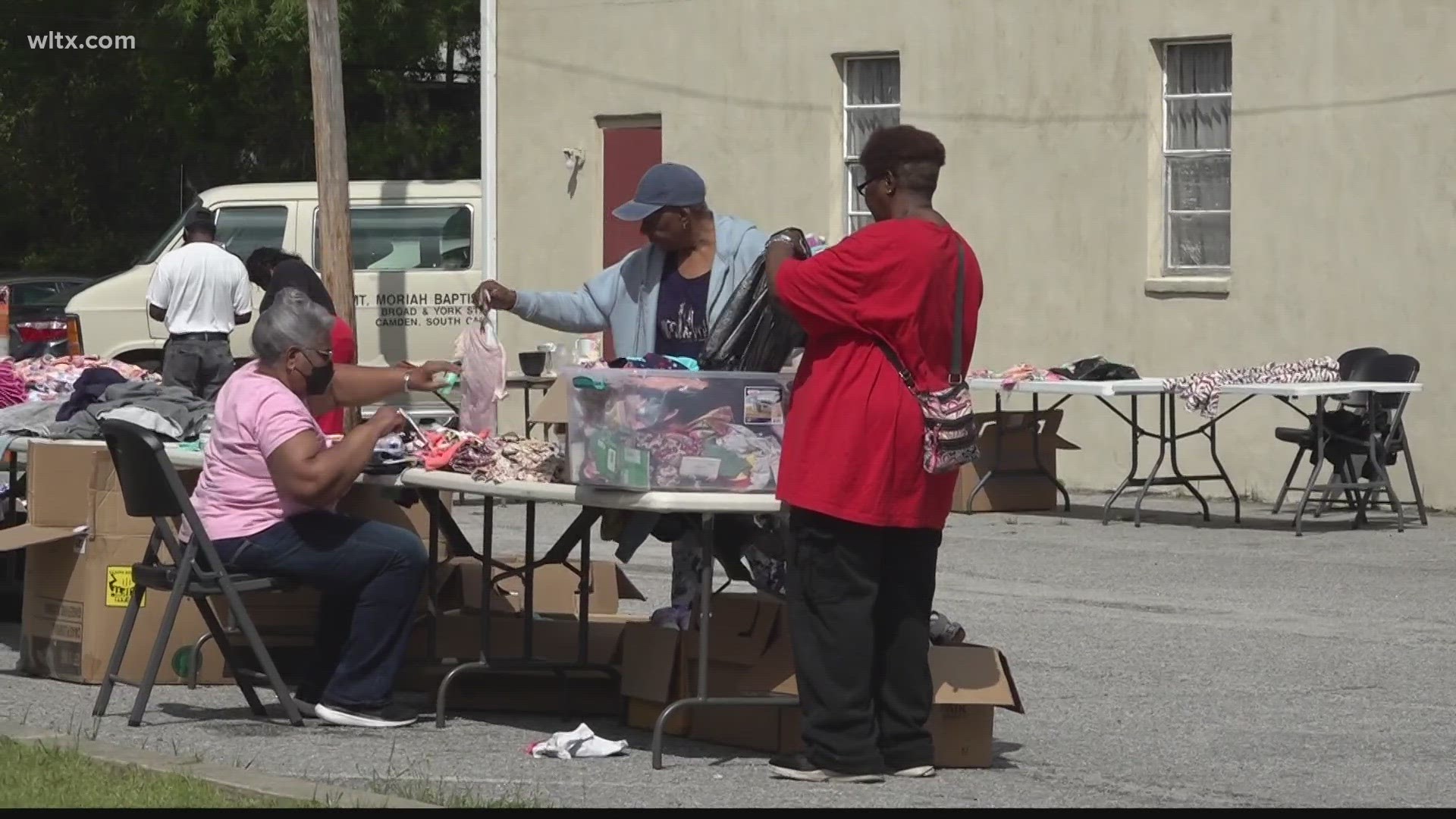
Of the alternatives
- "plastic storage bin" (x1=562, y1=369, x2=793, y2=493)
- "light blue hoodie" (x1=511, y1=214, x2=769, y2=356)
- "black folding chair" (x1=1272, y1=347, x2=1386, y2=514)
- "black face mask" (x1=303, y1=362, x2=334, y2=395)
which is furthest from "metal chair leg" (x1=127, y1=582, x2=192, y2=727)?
"black folding chair" (x1=1272, y1=347, x2=1386, y2=514)

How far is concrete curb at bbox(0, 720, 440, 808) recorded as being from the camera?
612cm

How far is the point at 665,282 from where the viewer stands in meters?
8.09

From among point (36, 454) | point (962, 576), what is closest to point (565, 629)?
point (36, 454)

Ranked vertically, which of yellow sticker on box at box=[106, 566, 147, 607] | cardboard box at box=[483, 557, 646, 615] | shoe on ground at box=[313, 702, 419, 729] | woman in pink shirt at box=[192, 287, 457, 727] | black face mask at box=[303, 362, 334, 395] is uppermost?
black face mask at box=[303, 362, 334, 395]

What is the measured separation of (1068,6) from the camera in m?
16.8

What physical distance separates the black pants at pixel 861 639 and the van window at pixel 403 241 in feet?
41.2

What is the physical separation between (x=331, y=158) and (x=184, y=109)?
685 inches

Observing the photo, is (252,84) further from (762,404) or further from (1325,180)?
(762,404)

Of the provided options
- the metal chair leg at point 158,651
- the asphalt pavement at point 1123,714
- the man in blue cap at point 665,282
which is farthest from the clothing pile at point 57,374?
the man in blue cap at point 665,282

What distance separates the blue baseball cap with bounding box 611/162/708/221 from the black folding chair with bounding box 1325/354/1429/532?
7.34 metres

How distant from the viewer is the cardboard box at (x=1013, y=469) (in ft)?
51.3

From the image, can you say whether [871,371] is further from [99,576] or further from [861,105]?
[861,105]

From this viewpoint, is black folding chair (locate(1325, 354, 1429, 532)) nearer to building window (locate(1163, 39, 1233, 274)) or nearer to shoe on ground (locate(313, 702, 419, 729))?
building window (locate(1163, 39, 1233, 274))

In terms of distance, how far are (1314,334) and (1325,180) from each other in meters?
1.03
